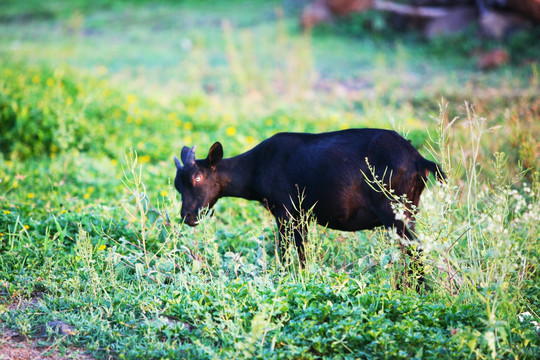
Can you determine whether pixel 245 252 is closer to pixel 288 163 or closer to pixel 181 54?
pixel 288 163

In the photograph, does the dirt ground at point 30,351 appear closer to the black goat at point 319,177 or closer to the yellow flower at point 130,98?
the black goat at point 319,177

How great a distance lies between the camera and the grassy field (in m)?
4.07

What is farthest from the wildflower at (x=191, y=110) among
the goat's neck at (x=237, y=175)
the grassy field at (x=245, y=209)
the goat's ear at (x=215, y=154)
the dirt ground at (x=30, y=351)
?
the dirt ground at (x=30, y=351)

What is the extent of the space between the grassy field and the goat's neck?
527mm

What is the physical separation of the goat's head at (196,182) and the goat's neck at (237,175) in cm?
9

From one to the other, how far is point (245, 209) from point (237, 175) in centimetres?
143

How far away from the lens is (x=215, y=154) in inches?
212

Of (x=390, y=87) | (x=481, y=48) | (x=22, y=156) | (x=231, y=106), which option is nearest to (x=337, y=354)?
(x=22, y=156)

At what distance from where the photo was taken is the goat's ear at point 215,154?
17.4ft

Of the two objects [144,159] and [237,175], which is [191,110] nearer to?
[144,159]

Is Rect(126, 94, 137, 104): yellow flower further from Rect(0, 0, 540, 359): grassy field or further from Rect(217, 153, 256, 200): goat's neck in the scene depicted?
Rect(217, 153, 256, 200): goat's neck

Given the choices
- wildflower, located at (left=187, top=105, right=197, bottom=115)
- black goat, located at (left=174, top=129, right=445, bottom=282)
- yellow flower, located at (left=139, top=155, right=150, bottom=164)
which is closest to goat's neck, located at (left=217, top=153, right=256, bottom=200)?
black goat, located at (left=174, top=129, right=445, bottom=282)

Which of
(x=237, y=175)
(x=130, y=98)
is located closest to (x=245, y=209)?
(x=237, y=175)

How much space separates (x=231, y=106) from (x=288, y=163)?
6.17m
